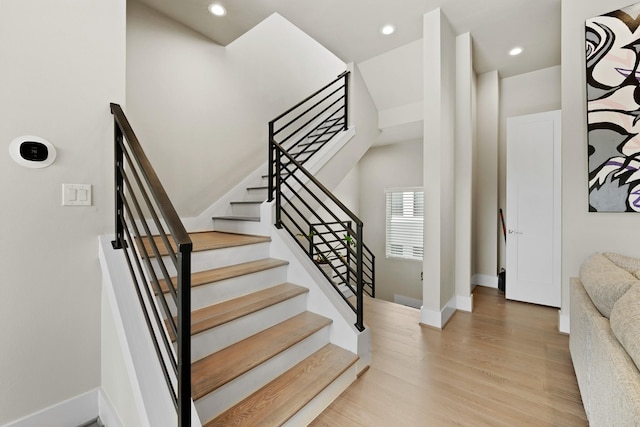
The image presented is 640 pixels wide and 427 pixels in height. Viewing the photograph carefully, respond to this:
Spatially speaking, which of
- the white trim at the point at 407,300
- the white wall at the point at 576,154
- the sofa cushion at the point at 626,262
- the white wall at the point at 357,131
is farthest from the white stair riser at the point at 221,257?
the white trim at the point at 407,300

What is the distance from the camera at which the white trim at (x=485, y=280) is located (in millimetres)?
4070

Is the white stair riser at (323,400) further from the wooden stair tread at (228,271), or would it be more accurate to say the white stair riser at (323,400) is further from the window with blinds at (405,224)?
the window with blinds at (405,224)

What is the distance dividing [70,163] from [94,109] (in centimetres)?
34

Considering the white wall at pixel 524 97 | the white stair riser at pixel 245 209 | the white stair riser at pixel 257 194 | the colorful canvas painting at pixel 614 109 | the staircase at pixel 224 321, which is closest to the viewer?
the staircase at pixel 224 321

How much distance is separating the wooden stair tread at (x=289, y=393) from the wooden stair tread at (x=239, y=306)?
44cm

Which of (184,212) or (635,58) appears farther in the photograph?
(184,212)

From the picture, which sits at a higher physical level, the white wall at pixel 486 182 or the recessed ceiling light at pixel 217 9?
the recessed ceiling light at pixel 217 9

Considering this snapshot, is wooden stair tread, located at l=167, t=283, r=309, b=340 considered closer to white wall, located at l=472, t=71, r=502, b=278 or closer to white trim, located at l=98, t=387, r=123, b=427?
white trim, located at l=98, t=387, r=123, b=427

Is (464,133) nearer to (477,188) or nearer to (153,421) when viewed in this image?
(477,188)

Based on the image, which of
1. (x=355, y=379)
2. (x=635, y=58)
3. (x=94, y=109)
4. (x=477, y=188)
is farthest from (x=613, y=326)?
(x=477, y=188)

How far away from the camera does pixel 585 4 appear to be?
2395 mm

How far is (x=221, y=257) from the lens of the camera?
219 centimetres

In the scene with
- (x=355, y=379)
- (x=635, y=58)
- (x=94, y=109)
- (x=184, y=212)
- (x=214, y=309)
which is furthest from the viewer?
(x=184, y=212)

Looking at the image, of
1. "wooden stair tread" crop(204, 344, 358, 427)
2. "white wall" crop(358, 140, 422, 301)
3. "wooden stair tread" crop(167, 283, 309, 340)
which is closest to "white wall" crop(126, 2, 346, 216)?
"wooden stair tread" crop(167, 283, 309, 340)
